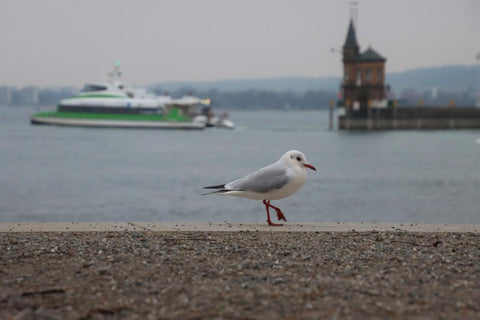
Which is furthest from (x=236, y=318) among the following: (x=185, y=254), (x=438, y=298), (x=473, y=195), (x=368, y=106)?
(x=368, y=106)

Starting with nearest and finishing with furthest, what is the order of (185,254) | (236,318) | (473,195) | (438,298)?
1. (236,318)
2. (438,298)
3. (185,254)
4. (473,195)

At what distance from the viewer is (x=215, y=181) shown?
4306cm

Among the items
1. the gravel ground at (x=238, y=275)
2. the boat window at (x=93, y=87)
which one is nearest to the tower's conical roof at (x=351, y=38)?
the boat window at (x=93, y=87)

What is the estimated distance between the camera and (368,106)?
364ft

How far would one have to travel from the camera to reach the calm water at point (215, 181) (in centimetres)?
2891

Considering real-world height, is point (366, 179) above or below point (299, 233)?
below

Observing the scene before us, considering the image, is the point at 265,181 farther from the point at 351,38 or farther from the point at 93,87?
the point at 351,38

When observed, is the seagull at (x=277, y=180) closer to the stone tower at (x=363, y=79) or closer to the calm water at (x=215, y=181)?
the calm water at (x=215, y=181)

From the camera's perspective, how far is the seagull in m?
7.30

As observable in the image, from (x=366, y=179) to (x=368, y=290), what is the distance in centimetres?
4194

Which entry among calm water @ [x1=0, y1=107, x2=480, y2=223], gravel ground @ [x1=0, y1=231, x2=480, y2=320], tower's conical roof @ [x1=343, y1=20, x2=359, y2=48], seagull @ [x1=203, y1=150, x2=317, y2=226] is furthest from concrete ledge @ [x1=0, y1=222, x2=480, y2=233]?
tower's conical roof @ [x1=343, y1=20, x2=359, y2=48]

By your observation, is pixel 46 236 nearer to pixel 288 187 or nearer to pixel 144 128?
pixel 288 187

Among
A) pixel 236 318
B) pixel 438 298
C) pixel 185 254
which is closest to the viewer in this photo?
pixel 236 318

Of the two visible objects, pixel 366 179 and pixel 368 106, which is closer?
pixel 366 179
